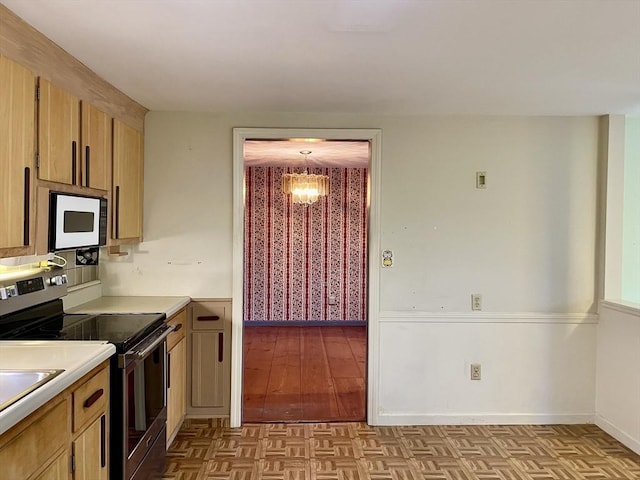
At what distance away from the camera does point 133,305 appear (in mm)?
2820

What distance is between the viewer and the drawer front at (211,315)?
3178 mm

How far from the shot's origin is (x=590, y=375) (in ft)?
10.5

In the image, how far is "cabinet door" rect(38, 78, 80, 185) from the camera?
189 centimetres

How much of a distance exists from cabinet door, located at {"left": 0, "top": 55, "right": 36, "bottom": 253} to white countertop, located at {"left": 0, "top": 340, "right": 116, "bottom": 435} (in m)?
0.37

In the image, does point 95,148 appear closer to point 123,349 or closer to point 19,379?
point 123,349

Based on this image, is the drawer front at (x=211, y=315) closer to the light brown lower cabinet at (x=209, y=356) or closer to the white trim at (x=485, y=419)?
the light brown lower cabinet at (x=209, y=356)

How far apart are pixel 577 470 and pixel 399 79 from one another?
94.3 inches

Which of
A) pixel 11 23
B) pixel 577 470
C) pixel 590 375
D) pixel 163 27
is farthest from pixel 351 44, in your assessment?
pixel 590 375

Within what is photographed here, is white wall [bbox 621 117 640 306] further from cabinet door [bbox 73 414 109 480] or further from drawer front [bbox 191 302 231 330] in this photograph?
cabinet door [bbox 73 414 109 480]

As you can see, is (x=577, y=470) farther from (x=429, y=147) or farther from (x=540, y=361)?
(x=429, y=147)

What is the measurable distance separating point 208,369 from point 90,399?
1.49 meters

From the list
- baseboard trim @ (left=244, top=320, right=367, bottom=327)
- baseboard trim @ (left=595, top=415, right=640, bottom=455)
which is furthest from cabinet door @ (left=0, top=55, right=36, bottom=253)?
baseboard trim @ (left=244, top=320, right=367, bottom=327)

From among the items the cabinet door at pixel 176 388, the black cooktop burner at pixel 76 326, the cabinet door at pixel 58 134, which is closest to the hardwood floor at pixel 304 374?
the cabinet door at pixel 176 388

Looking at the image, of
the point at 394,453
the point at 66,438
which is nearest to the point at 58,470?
the point at 66,438
